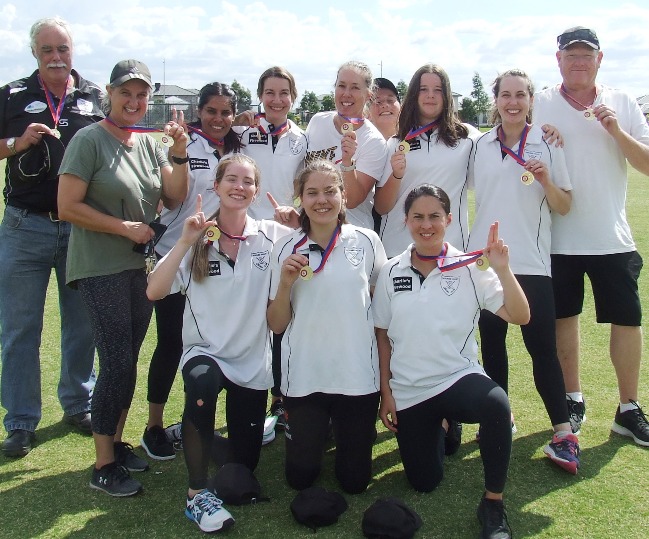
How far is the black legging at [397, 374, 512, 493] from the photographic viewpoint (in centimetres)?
337

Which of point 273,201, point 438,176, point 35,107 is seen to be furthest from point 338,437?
point 35,107

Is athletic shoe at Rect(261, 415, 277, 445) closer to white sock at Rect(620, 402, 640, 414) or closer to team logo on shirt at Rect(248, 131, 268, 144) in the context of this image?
team logo on shirt at Rect(248, 131, 268, 144)

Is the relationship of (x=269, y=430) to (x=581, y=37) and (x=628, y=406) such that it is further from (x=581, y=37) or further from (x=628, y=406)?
(x=581, y=37)

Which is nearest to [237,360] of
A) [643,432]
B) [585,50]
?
[643,432]

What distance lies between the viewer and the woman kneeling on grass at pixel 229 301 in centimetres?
363

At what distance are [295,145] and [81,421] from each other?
7.79 feet

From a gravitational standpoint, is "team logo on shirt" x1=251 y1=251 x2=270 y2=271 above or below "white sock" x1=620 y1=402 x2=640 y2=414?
above

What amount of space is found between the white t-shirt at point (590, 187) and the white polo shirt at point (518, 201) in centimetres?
23

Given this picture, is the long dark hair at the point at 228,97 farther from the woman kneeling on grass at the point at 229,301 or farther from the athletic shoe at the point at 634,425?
the athletic shoe at the point at 634,425

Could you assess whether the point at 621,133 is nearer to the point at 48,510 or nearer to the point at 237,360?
the point at 237,360

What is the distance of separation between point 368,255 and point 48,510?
2.21 meters

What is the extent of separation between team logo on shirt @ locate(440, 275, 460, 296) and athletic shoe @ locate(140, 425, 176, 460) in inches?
78.3

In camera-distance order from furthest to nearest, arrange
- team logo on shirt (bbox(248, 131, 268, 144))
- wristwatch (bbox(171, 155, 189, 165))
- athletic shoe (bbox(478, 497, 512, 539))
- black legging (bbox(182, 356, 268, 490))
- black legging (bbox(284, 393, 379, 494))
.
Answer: team logo on shirt (bbox(248, 131, 268, 144)), wristwatch (bbox(171, 155, 189, 165)), black legging (bbox(284, 393, 379, 494)), black legging (bbox(182, 356, 268, 490)), athletic shoe (bbox(478, 497, 512, 539))

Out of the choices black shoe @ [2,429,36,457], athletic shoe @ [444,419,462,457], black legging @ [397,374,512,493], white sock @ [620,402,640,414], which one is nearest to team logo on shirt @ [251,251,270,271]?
black legging @ [397,374,512,493]
